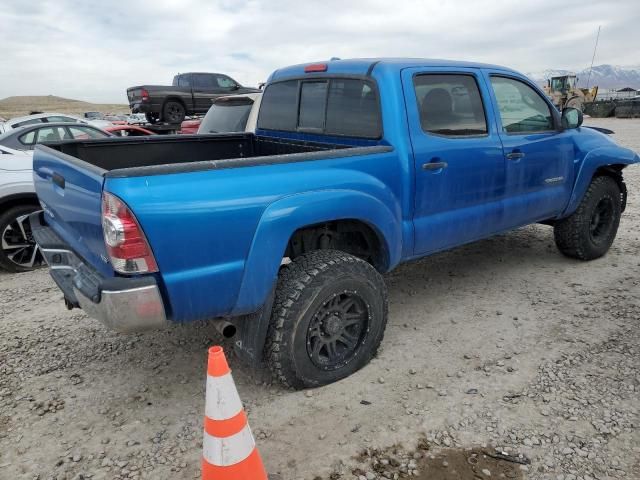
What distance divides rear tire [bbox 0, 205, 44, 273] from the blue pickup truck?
1.90 meters

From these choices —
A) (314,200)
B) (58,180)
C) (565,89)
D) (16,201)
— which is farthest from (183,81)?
(565,89)

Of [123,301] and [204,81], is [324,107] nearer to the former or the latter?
[123,301]

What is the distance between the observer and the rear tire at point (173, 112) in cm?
1634

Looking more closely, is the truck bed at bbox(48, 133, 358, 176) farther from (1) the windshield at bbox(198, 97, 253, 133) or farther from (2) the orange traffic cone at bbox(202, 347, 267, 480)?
(1) the windshield at bbox(198, 97, 253, 133)

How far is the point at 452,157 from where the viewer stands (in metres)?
3.30

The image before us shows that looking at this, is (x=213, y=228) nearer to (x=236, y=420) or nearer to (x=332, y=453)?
(x=236, y=420)

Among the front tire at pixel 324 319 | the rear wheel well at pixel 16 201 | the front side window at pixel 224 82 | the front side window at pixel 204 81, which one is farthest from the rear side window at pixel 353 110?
the front side window at pixel 224 82

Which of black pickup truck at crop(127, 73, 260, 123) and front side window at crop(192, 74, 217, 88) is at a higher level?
front side window at crop(192, 74, 217, 88)

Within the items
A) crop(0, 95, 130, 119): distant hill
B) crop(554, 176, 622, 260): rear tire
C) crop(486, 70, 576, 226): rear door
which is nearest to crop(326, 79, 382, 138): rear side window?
crop(486, 70, 576, 226): rear door

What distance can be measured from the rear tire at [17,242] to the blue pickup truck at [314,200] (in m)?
1.90

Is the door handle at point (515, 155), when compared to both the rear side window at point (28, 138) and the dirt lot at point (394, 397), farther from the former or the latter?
the rear side window at point (28, 138)

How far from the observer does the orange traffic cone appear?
6.21 feet

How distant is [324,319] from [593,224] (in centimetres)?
348

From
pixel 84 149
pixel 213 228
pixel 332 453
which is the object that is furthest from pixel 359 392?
pixel 84 149
